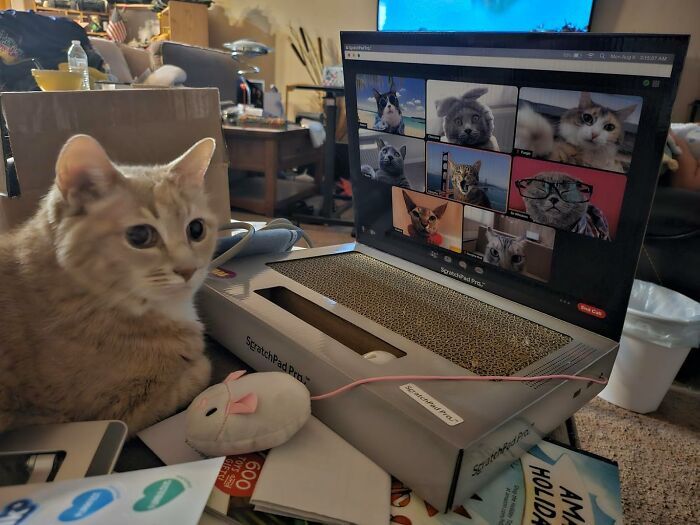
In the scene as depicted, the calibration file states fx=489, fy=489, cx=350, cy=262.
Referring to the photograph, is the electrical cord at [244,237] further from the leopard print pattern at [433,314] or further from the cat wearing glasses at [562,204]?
the cat wearing glasses at [562,204]

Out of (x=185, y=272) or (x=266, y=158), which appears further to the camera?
(x=266, y=158)

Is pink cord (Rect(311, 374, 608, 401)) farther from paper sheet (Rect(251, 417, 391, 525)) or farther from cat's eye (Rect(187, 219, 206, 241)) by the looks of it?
cat's eye (Rect(187, 219, 206, 241))

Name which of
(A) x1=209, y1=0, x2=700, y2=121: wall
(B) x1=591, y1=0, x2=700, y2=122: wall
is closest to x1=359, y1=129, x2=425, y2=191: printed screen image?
(B) x1=591, y1=0, x2=700, y2=122: wall

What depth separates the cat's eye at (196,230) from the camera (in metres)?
0.58

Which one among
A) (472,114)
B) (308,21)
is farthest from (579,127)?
(308,21)

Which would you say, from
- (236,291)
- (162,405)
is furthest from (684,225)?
(162,405)

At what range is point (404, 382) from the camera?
451 mm

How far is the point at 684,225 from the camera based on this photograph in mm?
1546

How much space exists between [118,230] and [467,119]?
45cm

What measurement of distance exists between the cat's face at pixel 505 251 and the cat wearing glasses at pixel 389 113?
0.21 m

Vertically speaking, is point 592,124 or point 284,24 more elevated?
point 284,24

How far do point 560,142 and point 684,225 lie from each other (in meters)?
1.27

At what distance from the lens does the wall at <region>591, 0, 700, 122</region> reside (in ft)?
9.99

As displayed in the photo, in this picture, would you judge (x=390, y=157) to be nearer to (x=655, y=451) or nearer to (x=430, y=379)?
(x=430, y=379)
